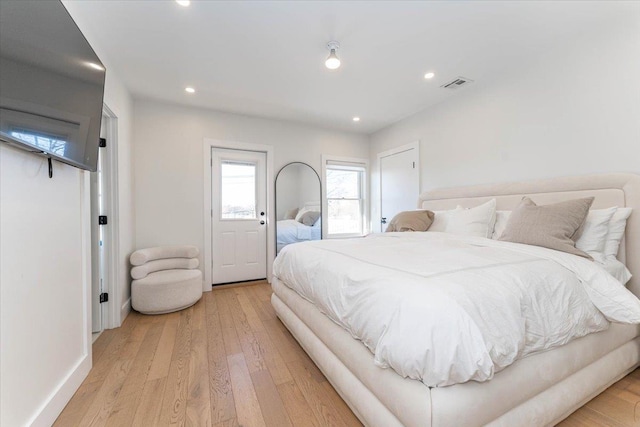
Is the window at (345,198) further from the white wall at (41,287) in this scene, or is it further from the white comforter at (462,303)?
the white wall at (41,287)

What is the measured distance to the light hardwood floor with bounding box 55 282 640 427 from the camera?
1324 mm

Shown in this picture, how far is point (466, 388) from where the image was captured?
948 millimetres

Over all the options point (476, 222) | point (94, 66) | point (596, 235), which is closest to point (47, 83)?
point (94, 66)

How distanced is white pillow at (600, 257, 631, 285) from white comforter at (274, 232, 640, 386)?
1.44 feet

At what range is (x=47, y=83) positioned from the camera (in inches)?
45.6

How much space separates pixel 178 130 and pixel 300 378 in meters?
3.33

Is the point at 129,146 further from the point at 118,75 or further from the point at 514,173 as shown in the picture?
the point at 514,173

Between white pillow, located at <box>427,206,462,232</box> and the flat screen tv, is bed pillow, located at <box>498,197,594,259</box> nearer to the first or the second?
white pillow, located at <box>427,206,462,232</box>

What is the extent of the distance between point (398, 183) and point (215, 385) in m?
3.53

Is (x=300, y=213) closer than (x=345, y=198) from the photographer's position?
Yes

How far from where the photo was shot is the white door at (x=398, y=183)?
3.84 metres

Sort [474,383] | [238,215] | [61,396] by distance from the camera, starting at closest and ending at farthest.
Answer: [474,383], [61,396], [238,215]

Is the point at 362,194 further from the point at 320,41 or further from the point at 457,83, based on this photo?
the point at 320,41

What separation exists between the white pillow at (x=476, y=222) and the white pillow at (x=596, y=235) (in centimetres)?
63
